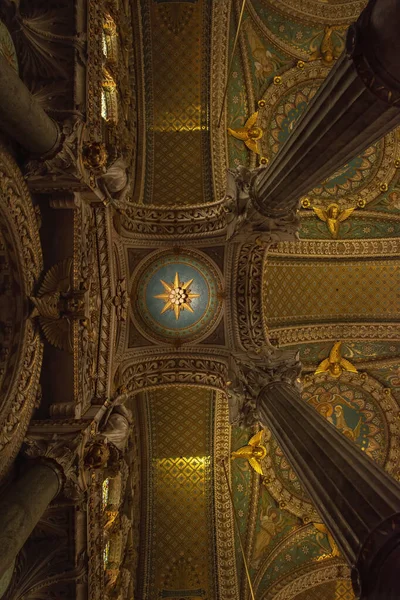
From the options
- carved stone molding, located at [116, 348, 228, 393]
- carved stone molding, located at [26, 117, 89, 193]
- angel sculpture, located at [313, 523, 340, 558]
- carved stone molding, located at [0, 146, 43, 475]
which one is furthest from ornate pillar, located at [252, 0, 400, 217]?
angel sculpture, located at [313, 523, 340, 558]

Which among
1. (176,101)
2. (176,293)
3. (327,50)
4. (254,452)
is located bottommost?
(254,452)

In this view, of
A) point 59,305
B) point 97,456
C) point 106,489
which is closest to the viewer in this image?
point 59,305

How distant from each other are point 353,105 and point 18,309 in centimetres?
484

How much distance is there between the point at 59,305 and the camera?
6242 millimetres

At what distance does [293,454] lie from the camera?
529 cm

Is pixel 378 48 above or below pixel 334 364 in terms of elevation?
below

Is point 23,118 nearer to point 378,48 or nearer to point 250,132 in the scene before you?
point 378,48

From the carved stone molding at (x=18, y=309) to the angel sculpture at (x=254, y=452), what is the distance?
6063 mm

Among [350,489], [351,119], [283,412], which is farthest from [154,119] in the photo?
[350,489]

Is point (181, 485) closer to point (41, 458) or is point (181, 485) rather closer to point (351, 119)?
point (41, 458)

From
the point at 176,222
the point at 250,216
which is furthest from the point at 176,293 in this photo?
the point at 250,216

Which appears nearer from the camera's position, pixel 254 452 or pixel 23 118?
pixel 23 118

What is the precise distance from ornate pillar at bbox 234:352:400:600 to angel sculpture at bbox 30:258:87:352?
327 cm

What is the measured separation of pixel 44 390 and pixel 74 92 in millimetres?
4429
